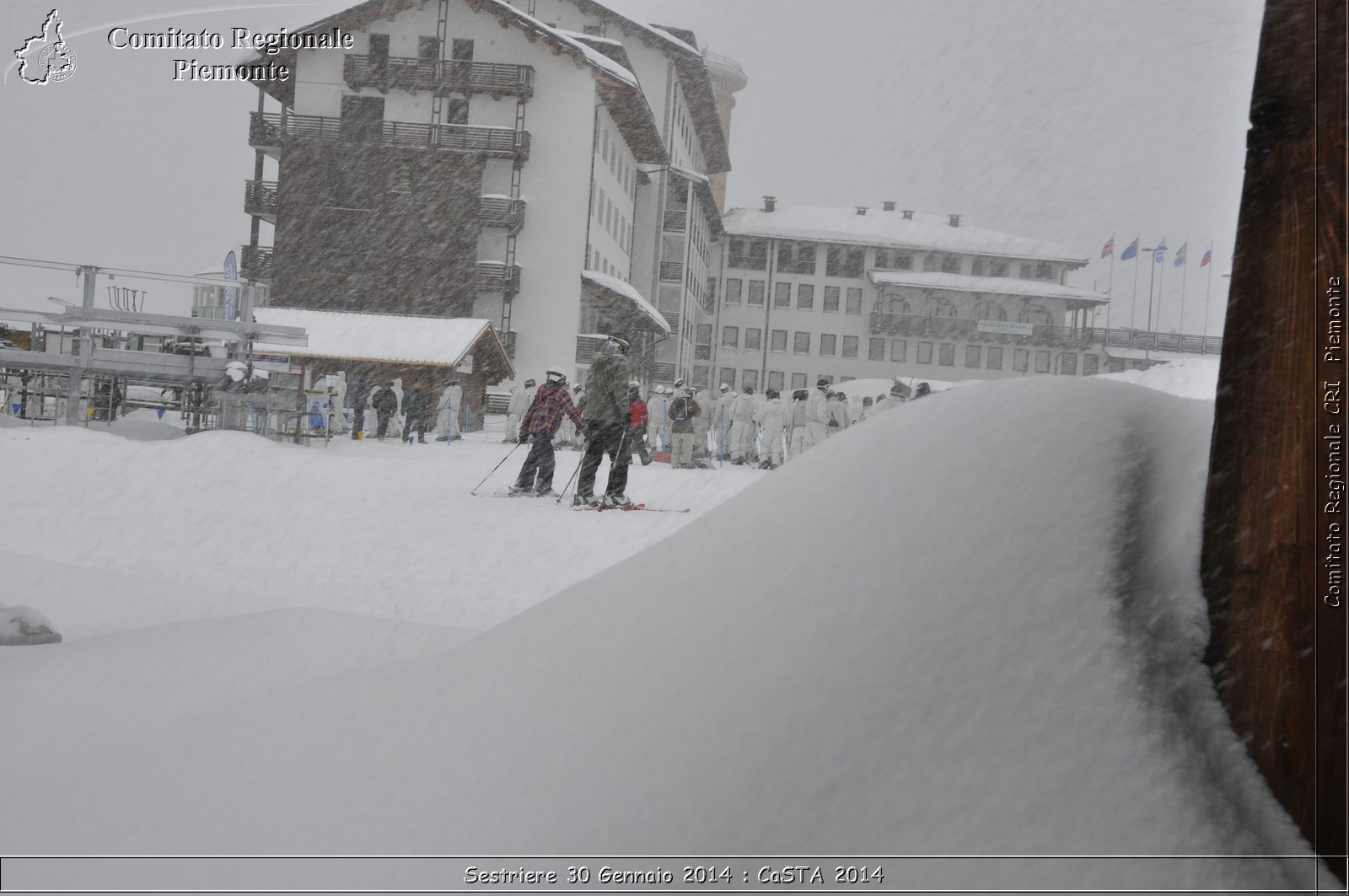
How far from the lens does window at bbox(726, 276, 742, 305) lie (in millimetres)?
28156

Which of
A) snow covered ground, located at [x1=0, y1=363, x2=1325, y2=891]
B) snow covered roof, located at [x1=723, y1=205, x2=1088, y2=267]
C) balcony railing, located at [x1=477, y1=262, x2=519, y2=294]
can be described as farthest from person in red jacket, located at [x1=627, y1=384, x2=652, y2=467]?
balcony railing, located at [x1=477, y1=262, x2=519, y2=294]

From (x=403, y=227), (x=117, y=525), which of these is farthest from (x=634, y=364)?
(x=117, y=525)

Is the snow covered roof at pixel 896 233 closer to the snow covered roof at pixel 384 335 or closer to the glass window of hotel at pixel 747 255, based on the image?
the glass window of hotel at pixel 747 255

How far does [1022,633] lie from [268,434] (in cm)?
1438

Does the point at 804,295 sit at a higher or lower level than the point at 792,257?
lower

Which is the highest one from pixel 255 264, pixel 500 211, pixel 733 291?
pixel 500 211

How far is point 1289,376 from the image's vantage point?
4.82 feet

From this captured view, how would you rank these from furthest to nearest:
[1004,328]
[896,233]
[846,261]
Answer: [846,261] → [896,233] → [1004,328]

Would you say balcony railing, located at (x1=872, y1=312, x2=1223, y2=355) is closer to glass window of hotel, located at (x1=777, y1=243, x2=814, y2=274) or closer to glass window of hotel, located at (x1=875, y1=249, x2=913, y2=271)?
glass window of hotel, located at (x1=875, y1=249, x2=913, y2=271)

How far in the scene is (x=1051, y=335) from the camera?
8039 mm

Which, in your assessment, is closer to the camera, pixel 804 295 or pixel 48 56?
pixel 48 56

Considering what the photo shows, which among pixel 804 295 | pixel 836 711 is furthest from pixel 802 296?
pixel 836 711

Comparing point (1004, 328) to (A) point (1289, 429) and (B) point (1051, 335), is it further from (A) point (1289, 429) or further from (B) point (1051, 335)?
(A) point (1289, 429)

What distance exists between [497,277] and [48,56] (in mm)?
18376
